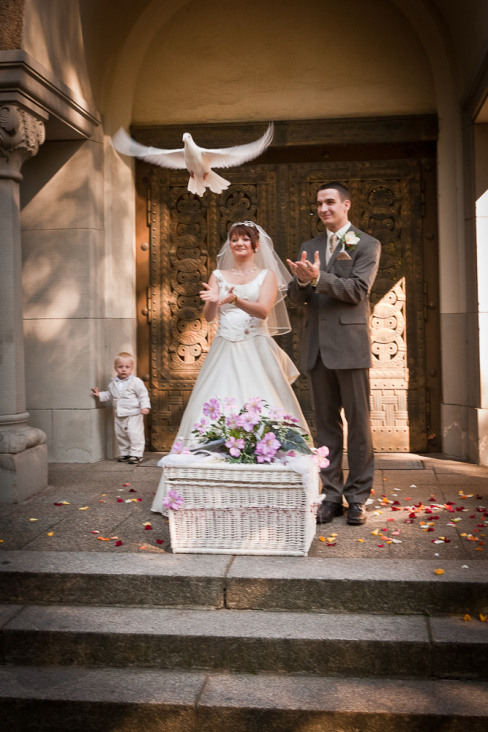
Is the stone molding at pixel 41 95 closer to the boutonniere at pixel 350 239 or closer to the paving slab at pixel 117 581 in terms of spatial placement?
the boutonniere at pixel 350 239

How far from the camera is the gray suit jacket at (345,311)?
16.9 ft

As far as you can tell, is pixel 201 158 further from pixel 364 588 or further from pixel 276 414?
pixel 364 588

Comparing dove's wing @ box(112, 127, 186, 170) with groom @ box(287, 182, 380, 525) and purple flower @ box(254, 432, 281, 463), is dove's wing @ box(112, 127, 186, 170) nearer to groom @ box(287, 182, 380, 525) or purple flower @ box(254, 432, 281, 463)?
groom @ box(287, 182, 380, 525)

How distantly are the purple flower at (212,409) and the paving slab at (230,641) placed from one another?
1.24m

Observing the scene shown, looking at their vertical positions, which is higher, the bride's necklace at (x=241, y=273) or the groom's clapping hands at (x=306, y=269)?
the bride's necklace at (x=241, y=273)

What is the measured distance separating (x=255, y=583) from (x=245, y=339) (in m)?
2.09

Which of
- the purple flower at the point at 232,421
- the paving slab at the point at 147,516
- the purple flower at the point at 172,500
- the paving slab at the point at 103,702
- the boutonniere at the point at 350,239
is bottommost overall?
the paving slab at the point at 103,702

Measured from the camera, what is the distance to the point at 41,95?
623cm

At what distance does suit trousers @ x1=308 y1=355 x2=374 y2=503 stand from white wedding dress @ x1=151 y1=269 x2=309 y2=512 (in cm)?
21

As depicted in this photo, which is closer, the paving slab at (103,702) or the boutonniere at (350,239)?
the paving slab at (103,702)

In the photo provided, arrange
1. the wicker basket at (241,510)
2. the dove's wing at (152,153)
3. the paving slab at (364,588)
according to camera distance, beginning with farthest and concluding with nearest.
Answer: the dove's wing at (152,153) → the wicker basket at (241,510) → the paving slab at (364,588)

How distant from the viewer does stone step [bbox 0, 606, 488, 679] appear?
3674mm

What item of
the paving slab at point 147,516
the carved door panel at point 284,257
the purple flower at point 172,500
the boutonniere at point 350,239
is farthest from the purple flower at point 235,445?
the carved door panel at point 284,257

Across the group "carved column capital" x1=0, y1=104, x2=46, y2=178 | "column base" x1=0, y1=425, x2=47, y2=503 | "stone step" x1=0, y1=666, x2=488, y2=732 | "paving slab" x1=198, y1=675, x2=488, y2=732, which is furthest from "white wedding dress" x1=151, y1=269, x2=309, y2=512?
"paving slab" x1=198, y1=675, x2=488, y2=732
